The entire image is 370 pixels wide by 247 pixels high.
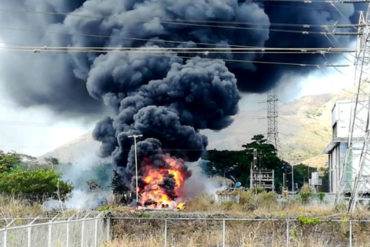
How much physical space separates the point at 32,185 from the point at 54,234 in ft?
158

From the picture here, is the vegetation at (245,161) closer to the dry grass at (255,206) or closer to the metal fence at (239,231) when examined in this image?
the dry grass at (255,206)

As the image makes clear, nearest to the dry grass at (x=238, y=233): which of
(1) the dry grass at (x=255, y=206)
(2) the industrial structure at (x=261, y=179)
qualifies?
(1) the dry grass at (x=255, y=206)

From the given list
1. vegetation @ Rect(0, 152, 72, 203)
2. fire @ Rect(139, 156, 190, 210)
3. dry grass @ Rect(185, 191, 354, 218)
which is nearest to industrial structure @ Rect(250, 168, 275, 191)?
fire @ Rect(139, 156, 190, 210)

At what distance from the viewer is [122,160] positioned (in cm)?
8131

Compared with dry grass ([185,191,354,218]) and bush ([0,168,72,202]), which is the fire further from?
dry grass ([185,191,354,218])

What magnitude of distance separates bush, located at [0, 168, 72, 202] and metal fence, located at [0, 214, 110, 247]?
37.7m

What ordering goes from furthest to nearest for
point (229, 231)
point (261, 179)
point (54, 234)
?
point (261, 179) → point (229, 231) → point (54, 234)

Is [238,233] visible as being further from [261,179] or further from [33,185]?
[261,179]

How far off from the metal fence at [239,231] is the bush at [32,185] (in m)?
32.8

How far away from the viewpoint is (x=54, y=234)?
19.0 meters

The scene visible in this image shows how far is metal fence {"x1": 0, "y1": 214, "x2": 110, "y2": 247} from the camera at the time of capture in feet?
50.9

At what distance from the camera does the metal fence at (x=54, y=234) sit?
1551 centimetres

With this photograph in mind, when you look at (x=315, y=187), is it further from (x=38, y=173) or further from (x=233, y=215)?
(x=233, y=215)

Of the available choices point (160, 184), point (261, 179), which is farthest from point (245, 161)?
point (160, 184)
